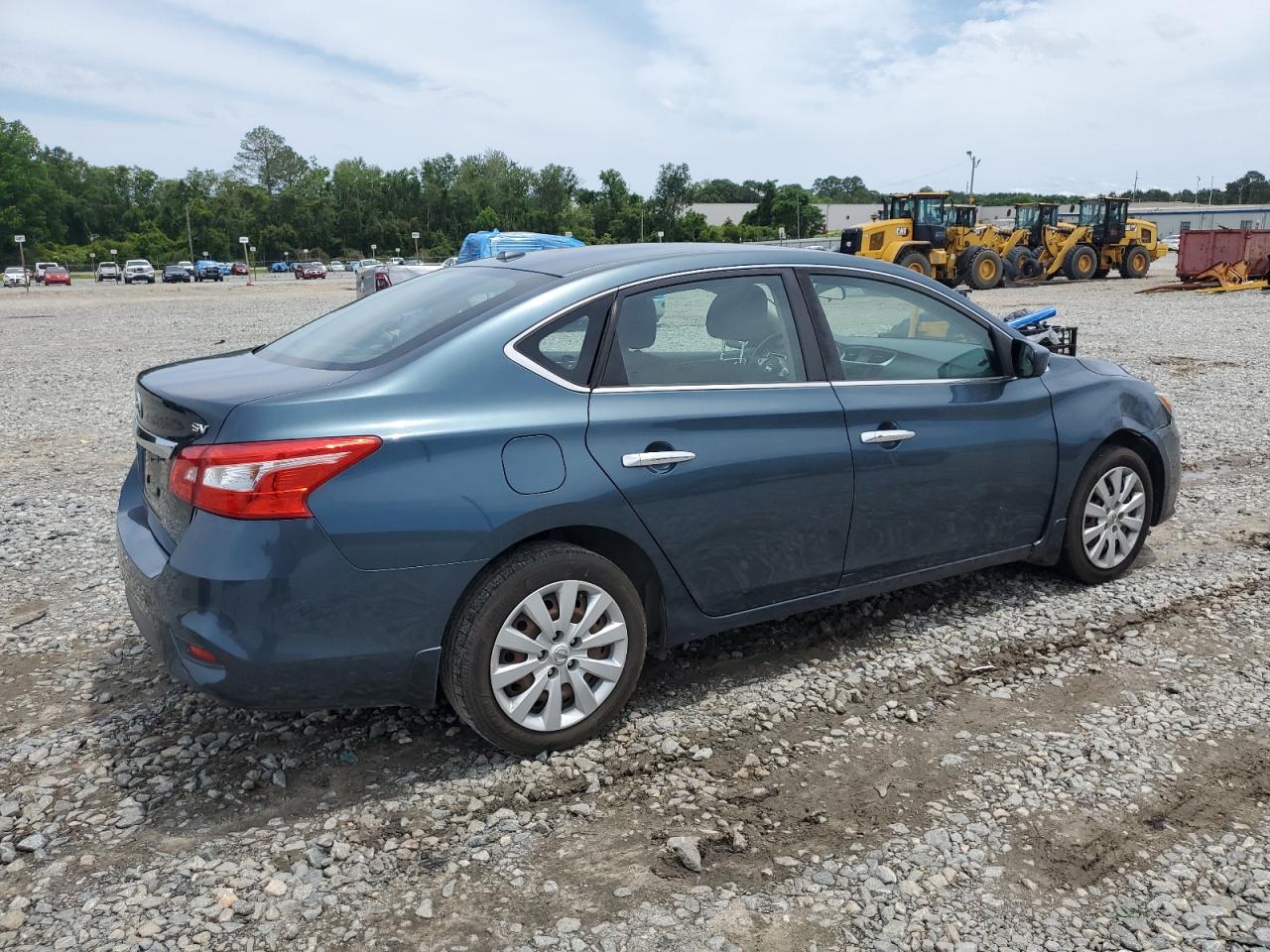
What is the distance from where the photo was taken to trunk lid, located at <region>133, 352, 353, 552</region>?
303 cm

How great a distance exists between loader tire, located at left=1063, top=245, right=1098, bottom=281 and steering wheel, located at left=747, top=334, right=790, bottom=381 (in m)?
32.3

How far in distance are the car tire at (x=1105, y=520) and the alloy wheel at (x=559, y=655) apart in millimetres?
2489

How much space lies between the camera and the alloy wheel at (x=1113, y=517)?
477cm

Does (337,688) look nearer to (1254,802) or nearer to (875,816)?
(875,816)

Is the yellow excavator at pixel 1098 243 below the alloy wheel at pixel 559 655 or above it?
above

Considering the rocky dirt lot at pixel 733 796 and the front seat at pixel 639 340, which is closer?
the rocky dirt lot at pixel 733 796

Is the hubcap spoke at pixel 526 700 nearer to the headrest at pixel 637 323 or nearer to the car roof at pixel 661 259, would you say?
the headrest at pixel 637 323

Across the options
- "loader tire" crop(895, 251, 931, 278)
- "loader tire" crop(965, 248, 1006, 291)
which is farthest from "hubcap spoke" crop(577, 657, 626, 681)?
"loader tire" crop(965, 248, 1006, 291)

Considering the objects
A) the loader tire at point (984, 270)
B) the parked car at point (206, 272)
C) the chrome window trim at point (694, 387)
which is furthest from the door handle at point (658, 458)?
the parked car at point (206, 272)

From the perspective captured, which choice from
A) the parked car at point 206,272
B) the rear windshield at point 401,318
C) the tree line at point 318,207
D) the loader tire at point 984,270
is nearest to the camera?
the rear windshield at point 401,318

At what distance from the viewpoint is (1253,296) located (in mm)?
25531

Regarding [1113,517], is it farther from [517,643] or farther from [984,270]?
[984,270]

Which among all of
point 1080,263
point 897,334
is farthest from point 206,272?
point 897,334

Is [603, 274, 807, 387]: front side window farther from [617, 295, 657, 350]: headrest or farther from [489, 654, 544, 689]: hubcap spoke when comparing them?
[489, 654, 544, 689]: hubcap spoke
